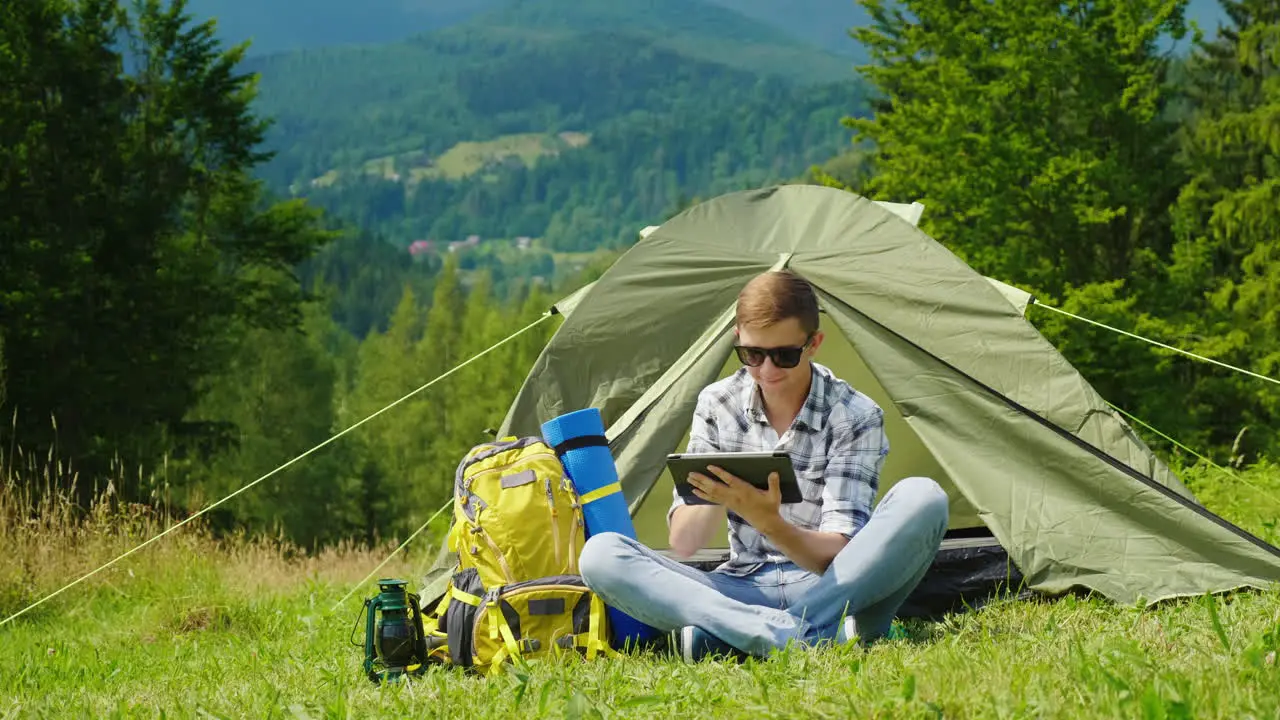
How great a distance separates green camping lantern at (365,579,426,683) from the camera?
3.51 m

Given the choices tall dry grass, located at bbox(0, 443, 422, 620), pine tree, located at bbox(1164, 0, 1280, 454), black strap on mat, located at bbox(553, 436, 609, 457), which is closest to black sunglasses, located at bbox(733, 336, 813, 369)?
black strap on mat, located at bbox(553, 436, 609, 457)

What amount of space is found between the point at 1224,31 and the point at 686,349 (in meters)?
20.4

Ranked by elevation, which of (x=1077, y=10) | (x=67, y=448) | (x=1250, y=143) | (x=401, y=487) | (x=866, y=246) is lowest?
(x=401, y=487)

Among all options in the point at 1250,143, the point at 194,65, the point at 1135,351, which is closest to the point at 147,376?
the point at 194,65

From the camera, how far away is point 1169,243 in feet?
62.3

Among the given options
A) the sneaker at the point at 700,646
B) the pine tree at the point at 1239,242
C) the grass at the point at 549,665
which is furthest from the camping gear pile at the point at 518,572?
the pine tree at the point at 1239,242

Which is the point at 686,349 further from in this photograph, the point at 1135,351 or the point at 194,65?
the point at 194,65

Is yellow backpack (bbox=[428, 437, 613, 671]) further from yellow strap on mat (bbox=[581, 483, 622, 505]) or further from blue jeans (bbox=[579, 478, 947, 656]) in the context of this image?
blue jeans (bbox=[579, 478, 947, 656])

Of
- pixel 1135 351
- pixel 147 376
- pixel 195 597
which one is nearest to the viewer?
pixel 195 597

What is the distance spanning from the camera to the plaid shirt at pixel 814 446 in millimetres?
3383

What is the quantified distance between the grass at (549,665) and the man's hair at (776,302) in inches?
33.8

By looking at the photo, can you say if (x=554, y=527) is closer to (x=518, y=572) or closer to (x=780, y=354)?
(x=518, y=572)

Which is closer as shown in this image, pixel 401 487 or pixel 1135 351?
pixel 1135 351

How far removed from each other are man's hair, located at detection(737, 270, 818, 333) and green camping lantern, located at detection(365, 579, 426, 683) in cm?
121
